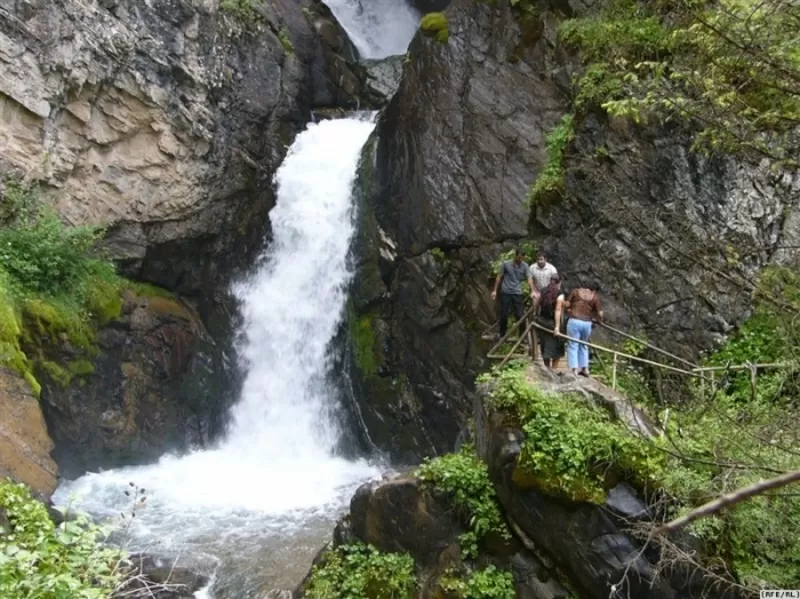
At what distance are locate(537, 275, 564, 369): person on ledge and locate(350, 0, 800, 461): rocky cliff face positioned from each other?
1850 millimetres

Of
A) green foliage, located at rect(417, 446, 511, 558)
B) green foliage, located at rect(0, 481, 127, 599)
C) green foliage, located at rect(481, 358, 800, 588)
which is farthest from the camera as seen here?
green foliage, located at rect(417, 446, 511, 558)

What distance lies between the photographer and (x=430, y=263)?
14203 mm

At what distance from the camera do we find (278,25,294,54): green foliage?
730 inches

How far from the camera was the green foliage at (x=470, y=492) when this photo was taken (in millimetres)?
7523

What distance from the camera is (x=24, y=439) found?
1067 centimetres

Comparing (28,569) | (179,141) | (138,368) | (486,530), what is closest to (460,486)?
(486,530)

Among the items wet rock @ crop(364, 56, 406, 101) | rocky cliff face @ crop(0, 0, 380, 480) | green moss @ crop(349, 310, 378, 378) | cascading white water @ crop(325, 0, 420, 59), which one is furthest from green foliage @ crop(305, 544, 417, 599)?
cascading white water @ crop(325, 0, 420, 59)

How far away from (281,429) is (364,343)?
112 inches

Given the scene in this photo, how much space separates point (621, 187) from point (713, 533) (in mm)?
7078

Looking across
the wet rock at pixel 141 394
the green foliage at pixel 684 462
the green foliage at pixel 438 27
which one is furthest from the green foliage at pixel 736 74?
the wet rock at pixel 141 394

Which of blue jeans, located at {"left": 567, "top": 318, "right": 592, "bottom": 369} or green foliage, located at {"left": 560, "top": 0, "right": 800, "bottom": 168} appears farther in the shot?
blue jeans, located at {"left": 567, "top": 318, "right": 592, "bottom": 369}

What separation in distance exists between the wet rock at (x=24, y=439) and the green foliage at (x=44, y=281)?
1.07 meters

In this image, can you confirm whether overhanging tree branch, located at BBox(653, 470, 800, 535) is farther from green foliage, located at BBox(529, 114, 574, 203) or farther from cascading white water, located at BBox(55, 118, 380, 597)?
green foliage, located at BBox(529, 114, 574, 203)

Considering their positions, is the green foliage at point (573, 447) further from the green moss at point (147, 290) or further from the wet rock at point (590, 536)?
the green moss at point (147, 290)
